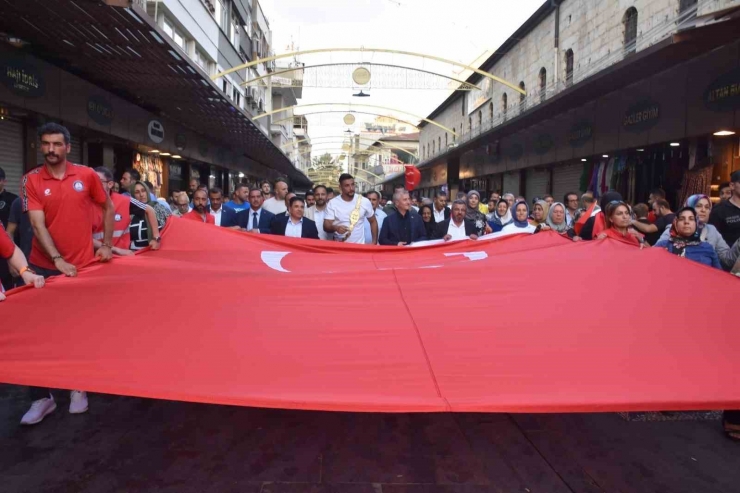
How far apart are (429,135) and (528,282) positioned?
5432 centimetres

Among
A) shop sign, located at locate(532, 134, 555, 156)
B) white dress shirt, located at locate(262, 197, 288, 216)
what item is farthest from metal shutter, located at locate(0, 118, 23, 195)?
shop sign, located at locate(532, 134, 555, 156)

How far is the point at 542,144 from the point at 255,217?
12.9 m

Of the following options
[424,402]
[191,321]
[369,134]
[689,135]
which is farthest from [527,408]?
[369,134]

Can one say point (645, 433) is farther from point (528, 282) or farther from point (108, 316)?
point (108, 316)

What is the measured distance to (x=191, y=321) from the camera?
3094mm

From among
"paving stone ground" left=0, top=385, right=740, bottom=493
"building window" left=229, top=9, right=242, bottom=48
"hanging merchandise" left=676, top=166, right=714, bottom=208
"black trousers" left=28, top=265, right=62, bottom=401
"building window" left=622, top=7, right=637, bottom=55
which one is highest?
"building window" left=229, top=9, right=242, bottom=48

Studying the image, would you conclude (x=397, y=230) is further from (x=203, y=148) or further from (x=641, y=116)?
(x=203, y=148)

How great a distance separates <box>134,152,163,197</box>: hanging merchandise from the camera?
631 inches

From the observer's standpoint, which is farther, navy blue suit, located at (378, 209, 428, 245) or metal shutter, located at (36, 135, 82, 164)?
metal shutter, located at (36, 135, 82, 164)

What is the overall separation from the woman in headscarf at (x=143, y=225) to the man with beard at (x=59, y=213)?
109cm

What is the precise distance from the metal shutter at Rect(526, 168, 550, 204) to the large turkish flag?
53.3 ft

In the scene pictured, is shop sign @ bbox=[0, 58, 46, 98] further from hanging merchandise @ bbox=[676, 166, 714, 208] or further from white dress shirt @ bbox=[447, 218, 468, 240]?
hanging merchandise @ bbox=[676, 166, 714, 208]

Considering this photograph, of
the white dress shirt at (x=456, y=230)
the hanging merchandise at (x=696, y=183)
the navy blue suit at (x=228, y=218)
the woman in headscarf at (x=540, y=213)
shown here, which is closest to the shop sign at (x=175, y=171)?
the navy blue suit at (x=228, y=218)

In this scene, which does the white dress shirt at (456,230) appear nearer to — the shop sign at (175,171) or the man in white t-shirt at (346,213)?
the man in white t-shirt at (346,213)
